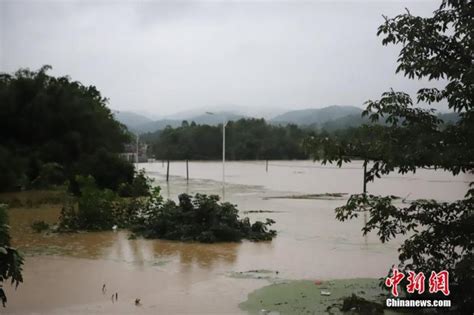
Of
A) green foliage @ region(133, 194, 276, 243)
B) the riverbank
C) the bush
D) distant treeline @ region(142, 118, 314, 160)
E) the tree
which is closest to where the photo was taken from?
the tree

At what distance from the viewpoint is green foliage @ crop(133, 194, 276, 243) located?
10.5 metres

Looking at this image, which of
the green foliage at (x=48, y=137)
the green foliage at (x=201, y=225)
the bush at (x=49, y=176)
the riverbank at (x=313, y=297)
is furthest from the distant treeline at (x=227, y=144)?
the riverbank at (x=313, y=297)

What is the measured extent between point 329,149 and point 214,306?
7.51 ft

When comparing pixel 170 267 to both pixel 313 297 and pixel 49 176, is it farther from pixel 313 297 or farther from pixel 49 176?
pixel 49 176

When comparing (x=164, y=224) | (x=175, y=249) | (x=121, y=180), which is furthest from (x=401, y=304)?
(x=121, y=180)

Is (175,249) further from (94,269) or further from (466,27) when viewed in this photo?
(466,27)

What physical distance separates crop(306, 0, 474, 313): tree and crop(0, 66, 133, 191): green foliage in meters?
18.0

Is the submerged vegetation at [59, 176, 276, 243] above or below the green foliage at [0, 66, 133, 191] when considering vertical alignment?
below

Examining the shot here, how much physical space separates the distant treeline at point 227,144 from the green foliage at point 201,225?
225 ft

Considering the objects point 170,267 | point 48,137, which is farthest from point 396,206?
point 48,137

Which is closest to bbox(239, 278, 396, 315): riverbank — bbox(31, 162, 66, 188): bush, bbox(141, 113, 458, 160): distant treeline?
bbox(31, 162, 66, 188): bush

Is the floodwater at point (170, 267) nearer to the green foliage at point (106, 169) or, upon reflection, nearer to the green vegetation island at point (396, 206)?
the green vegetation island at point (396, 206)

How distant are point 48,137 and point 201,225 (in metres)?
16.5

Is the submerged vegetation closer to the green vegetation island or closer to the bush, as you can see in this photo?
the green vegetation island
